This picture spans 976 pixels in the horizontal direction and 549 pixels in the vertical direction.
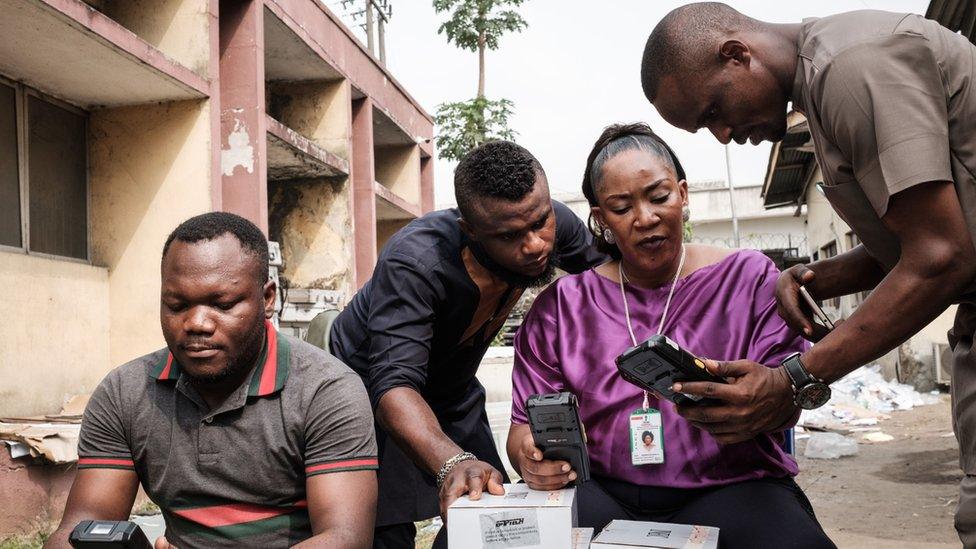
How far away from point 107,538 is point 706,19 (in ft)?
5.50

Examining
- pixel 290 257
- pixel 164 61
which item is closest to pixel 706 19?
pixel 164 61

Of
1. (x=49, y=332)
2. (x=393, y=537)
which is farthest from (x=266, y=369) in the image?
(x=49, y=332)

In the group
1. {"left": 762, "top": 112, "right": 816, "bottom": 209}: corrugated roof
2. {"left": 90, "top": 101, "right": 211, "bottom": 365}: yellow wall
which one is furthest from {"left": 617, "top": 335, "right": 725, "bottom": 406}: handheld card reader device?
{"left": 762, "top": 112, "right": 816, "bottom": 209}: corrugated roof

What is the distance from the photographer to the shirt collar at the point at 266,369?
2096mm

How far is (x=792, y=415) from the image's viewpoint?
6.12 feet

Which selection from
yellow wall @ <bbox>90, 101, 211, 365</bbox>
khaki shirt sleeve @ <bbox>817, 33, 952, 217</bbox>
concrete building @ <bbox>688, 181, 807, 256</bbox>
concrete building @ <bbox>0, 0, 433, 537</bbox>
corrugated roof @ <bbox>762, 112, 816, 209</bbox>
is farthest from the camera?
concrete building @ <bbox>688, 181, 807, 256</bbox>

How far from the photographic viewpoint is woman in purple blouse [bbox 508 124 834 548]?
1.97 meters

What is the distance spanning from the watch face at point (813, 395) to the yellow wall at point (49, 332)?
5.29 metres

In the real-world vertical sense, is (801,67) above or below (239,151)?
below

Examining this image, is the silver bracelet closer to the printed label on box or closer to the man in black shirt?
the man in black shirt

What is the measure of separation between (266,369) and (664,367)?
1050 mm

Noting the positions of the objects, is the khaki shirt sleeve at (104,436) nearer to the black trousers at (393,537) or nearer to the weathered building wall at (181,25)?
the black trousers at (393,537)

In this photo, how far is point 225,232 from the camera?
6.93 feet

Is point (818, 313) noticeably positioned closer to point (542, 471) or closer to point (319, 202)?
point (542, 471)
